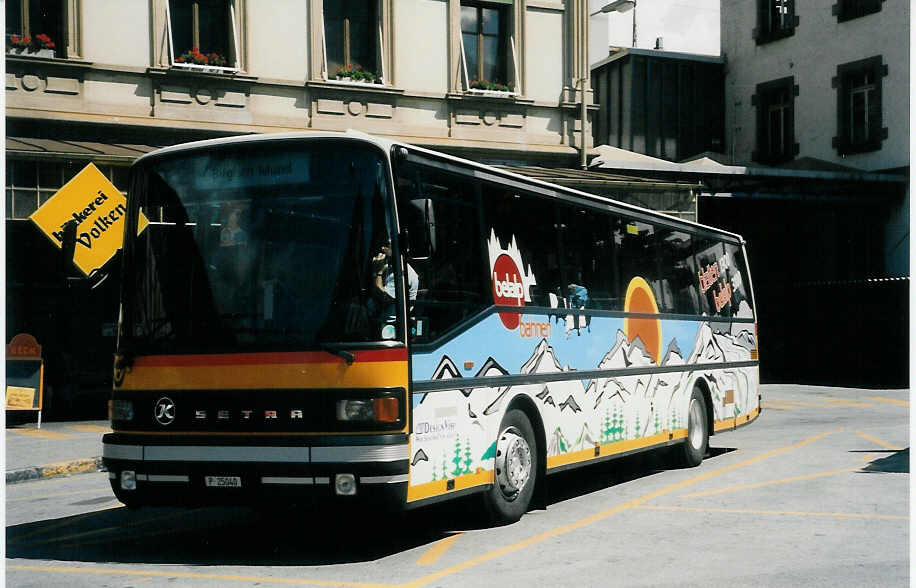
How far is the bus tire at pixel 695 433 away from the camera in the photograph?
13.9 meters

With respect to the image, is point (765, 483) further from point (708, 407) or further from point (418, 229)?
point (418, 229)

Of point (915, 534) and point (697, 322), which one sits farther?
point (697, 322)

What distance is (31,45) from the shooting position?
1975 centimetres

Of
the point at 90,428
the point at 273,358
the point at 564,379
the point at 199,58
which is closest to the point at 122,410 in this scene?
the point at 273,358

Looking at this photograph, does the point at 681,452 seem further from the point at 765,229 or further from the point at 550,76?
the point at 765,229

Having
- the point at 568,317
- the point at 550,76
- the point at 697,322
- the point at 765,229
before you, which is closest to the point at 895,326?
the point at 765,229

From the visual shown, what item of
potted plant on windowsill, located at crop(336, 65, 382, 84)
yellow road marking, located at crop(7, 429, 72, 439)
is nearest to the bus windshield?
yellow road marking, located at crop(7, 429, 72, 439)

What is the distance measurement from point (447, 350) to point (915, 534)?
3.46 metres

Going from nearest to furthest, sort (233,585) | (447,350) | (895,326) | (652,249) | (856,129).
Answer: (233,585) → (447,350) → (652,249) → (895,326) → (856,129)

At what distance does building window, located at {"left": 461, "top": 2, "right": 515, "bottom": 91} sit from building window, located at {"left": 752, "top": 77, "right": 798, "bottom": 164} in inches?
592

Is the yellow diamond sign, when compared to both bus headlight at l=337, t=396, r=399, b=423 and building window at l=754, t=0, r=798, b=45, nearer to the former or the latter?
bus headlight at l=337, t=396, r=399, b=423

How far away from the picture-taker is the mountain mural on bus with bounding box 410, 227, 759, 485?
28.2ft

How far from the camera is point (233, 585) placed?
712 cm

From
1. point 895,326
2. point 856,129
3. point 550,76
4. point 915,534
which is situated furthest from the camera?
point 856,129
